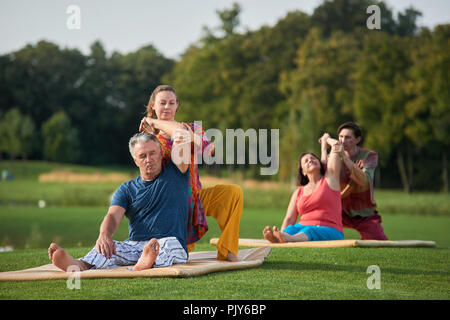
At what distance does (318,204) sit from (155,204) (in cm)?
270

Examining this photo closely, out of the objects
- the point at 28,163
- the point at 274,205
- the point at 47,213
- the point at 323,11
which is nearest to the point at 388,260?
the point at 47,213

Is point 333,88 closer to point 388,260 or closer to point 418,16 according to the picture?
point 418,16

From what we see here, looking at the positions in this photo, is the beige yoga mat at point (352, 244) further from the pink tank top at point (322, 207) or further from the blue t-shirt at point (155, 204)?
the blue t-shirt at point (155, 204)

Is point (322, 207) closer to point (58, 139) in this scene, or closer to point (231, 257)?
point (231, 257)

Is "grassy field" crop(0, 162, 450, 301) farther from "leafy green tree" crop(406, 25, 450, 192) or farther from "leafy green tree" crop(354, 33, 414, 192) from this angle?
"leafy green tree" crop(354, 33, 414, 192)

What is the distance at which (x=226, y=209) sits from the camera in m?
5.02

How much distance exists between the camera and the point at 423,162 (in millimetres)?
30953

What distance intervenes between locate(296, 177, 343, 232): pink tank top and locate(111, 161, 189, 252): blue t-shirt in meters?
2.49

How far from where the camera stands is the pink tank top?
22.2 ft

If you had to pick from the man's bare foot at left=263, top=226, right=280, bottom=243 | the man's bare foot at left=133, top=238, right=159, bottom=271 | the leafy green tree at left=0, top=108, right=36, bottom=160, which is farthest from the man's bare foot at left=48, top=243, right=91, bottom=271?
the leafy green tree at left=0, top=108, right=36, bottom=160

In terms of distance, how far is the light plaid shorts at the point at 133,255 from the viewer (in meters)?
4.61

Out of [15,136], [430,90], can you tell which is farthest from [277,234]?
[15,136]

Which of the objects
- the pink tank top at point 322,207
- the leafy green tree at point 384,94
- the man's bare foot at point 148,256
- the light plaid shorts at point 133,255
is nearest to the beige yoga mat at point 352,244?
the pink tank top at point 322,207

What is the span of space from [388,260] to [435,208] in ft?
44.1
